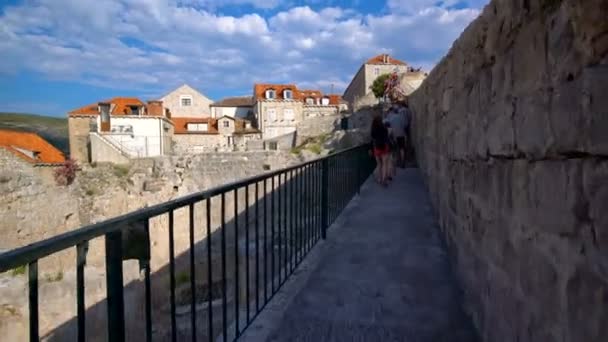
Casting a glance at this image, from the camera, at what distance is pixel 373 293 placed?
3.24 metres

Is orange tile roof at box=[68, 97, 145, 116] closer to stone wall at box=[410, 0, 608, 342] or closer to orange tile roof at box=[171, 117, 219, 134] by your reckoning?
orange tile roof at box=[171, 117, 219, 134]

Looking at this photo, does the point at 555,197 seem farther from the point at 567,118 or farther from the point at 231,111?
the point at 231,111

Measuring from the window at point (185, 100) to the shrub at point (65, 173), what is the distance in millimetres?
24613

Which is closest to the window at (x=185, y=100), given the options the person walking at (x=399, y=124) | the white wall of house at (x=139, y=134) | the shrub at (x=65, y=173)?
the white wall of house at (x=139, y=134)

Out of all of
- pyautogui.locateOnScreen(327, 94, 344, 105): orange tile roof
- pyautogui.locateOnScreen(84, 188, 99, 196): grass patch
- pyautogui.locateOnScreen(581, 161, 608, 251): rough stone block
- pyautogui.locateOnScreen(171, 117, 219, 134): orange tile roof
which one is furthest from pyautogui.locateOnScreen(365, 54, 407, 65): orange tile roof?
pyautogui.locateOnScreen(581, 161, 608, 251): rough stone block

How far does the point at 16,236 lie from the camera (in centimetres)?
1811

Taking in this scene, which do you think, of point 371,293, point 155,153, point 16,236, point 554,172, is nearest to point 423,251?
point 371,293

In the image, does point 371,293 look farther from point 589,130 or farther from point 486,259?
point 589,130

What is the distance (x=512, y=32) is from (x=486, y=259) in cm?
131

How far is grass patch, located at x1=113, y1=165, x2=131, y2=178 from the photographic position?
23578mm

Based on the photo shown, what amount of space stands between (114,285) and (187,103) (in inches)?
1911

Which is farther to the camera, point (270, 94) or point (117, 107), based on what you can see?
point (270, 94)

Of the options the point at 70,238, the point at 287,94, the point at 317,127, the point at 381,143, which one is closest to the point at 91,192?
the point at 317,127

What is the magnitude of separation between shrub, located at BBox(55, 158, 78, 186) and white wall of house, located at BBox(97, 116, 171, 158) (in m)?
7.24
